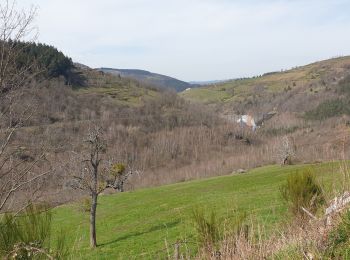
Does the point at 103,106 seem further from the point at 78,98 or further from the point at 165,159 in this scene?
the point at 165,159

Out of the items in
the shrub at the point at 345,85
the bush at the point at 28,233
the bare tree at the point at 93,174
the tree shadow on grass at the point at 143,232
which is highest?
the shrub at the point at 345,85

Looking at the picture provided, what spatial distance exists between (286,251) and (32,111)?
603 centimetres

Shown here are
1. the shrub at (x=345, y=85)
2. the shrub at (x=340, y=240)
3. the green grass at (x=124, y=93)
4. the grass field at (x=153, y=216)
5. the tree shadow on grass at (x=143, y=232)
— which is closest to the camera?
the shrub at (x=340, y=240)

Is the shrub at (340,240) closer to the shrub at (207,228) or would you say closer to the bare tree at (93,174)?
the shrub at (207,228)

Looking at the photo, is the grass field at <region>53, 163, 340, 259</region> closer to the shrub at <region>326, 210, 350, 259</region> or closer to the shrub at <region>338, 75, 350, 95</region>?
the shrub at <region>326, 210, 350, 259</region>

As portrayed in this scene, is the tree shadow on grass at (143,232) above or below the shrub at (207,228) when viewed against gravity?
below

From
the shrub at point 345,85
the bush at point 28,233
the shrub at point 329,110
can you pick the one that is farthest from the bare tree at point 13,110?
the shrub at point 345,85

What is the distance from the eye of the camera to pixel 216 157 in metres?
109

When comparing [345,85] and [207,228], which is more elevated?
[345,85]

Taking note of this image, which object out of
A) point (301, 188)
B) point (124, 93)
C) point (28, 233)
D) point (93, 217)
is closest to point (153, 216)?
point (93, 217)

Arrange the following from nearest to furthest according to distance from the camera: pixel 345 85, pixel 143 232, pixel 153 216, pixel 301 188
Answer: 1. pixel 301 188
2. pixel 143 232
3. pixel 153 216
4. pixel 345 85

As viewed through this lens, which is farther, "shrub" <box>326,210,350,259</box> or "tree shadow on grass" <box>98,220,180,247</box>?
"tree shadow on grass" <box>98,220,180,247</box>

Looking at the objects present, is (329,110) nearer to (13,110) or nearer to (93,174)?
(93,174)

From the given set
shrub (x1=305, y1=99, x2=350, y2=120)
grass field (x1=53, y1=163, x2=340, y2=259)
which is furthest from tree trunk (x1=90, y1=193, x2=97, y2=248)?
shrub (x1=305, y1=99, x2=350, y2=120)
